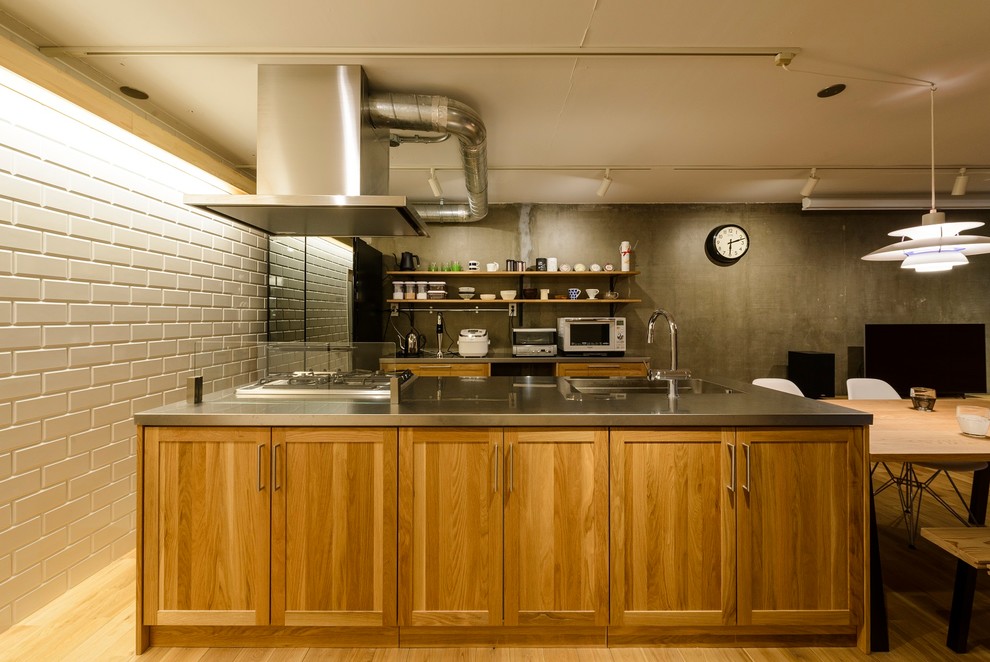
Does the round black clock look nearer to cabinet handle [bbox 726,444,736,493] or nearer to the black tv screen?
the black tv screen

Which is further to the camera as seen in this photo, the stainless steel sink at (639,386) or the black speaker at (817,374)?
the black speaker at (817,374)

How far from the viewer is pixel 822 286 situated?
16.3 ft

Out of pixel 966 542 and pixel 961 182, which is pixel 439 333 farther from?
pixel 961 182

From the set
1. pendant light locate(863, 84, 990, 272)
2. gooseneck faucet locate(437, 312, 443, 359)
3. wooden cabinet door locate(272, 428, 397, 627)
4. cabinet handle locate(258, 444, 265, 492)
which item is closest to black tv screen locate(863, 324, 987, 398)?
pendant light locate(863, 84, 990, 272)

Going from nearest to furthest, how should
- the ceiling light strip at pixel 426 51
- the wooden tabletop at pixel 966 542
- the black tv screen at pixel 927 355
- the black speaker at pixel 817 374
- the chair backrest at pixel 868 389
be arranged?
the wooden tabletop at pixel 966 542 → the ceiling light strip at pixel 426 51 → the chair backrest at pixel 868 389 → the black speaker at pixel 817 374 → the black tv screen at pixel 927 355

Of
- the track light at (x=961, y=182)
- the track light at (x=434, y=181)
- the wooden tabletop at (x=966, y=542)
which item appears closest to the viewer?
the wooden tabletop at (x=966, y=542)

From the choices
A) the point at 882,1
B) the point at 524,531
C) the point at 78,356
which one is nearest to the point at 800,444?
the point at 524,531

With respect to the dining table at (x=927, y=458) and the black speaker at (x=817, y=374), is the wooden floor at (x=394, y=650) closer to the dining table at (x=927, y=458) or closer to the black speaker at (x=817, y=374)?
the dining table at (x=927, y=458)

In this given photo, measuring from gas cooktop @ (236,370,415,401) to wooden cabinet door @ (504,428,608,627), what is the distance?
632 mm

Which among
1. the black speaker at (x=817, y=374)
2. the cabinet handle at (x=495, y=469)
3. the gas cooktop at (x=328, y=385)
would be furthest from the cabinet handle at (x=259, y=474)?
the black speaker at (x=817, y=374)

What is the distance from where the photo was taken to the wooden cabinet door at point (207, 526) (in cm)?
172

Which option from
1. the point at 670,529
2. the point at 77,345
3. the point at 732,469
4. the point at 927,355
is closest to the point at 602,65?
the point at 732,469

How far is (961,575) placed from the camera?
5.81 ft

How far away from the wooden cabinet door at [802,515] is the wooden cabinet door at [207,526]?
1798mm
